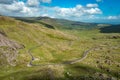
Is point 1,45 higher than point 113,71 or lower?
higher

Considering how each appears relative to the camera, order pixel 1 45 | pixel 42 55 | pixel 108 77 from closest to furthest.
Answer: pixel 108 77
pixel 1 45
pixel 42 55

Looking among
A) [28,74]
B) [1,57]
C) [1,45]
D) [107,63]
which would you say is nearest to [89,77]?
[28,74]

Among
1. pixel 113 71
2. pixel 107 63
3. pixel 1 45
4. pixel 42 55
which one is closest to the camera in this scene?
pixel 113 71

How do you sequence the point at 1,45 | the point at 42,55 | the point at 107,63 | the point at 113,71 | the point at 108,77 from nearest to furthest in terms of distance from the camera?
the point at 108,77, the point at 113,71, the point at 107,63, the point at 1,45, the point at 42,55

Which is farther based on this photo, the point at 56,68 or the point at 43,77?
the point at 56,68

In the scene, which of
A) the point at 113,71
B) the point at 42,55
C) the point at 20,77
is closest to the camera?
the point at 20,77

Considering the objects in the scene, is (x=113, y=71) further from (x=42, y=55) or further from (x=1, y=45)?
(x=1, y=45)

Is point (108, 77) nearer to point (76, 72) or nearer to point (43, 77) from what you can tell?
point (76, 72)

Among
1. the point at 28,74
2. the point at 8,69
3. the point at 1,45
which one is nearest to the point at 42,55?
the point at 1,45

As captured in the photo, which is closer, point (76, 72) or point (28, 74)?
point (28, 74)
